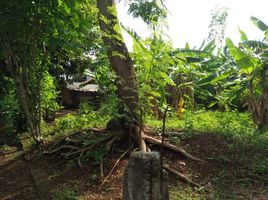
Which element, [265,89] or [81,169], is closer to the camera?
[81,169]

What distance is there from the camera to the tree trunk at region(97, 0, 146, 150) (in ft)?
18.0

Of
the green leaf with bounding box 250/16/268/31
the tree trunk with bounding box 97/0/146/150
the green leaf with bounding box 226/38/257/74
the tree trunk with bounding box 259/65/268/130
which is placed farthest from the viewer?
the green leaf with bounding box 250/16/268/31

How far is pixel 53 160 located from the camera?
6297 mm

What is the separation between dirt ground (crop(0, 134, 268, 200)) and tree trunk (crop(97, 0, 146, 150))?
30.6 inches

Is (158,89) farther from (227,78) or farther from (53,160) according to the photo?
(227,78)

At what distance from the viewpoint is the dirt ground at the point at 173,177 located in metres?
4.56

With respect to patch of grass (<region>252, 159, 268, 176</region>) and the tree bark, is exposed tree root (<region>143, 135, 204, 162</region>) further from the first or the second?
patch of grass (<region>252, 159, 268, 176</region>)

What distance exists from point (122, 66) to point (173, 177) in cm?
219

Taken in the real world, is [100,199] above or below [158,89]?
below

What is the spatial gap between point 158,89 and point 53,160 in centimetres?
249

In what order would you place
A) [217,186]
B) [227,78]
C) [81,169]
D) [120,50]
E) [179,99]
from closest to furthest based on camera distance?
[217,186] → [81,169] → [120,50] → [227,78] → [179,99]

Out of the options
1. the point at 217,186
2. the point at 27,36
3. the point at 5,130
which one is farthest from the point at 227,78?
the point at 5,130

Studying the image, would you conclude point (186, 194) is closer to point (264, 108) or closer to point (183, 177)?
point (183, 177)

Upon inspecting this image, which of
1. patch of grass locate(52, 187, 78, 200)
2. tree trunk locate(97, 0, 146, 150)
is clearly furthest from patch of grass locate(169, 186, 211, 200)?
patch of grass locate(52, 187, 78, 200)
